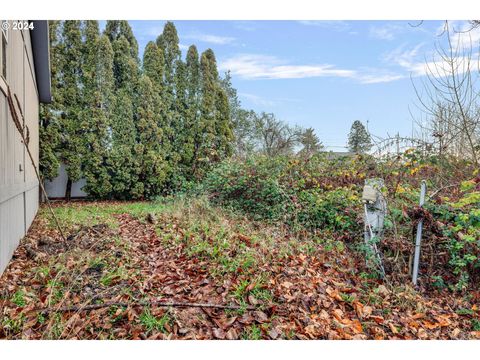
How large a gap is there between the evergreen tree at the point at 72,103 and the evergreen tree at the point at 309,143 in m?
4.61

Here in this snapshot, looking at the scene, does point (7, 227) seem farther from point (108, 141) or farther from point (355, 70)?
point (108, 141)

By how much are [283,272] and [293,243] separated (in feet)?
2.48

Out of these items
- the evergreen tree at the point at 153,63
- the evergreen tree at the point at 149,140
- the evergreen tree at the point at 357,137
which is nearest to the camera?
the evergreen tree at the point at 357,137

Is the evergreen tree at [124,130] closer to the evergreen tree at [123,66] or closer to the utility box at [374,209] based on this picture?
the evergreen tree at [123,66]

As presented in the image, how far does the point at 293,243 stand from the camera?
3.47m

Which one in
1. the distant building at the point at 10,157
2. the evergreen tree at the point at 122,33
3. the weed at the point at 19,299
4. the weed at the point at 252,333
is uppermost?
the evergreen tree at the point at 122,33

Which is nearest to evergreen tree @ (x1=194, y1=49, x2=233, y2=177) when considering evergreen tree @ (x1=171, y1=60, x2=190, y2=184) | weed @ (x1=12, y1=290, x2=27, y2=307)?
evergreen tree @ (x1=171, y1=60, x2=190, y2=184)

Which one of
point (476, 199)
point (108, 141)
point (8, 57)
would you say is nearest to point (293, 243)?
point (476, 199)

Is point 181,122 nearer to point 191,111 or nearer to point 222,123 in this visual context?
point 191,111

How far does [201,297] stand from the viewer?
90.4 inches

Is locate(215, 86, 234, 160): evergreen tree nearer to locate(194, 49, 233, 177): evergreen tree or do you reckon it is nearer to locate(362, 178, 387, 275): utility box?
locate(194, 49, 233, 177): evergreen tree

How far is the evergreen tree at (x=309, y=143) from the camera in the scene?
5.44 metres

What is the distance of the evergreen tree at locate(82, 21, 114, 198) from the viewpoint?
23.0 ft

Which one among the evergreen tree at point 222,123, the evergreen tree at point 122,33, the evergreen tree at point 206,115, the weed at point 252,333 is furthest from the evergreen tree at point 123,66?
the weed at point 252,333
